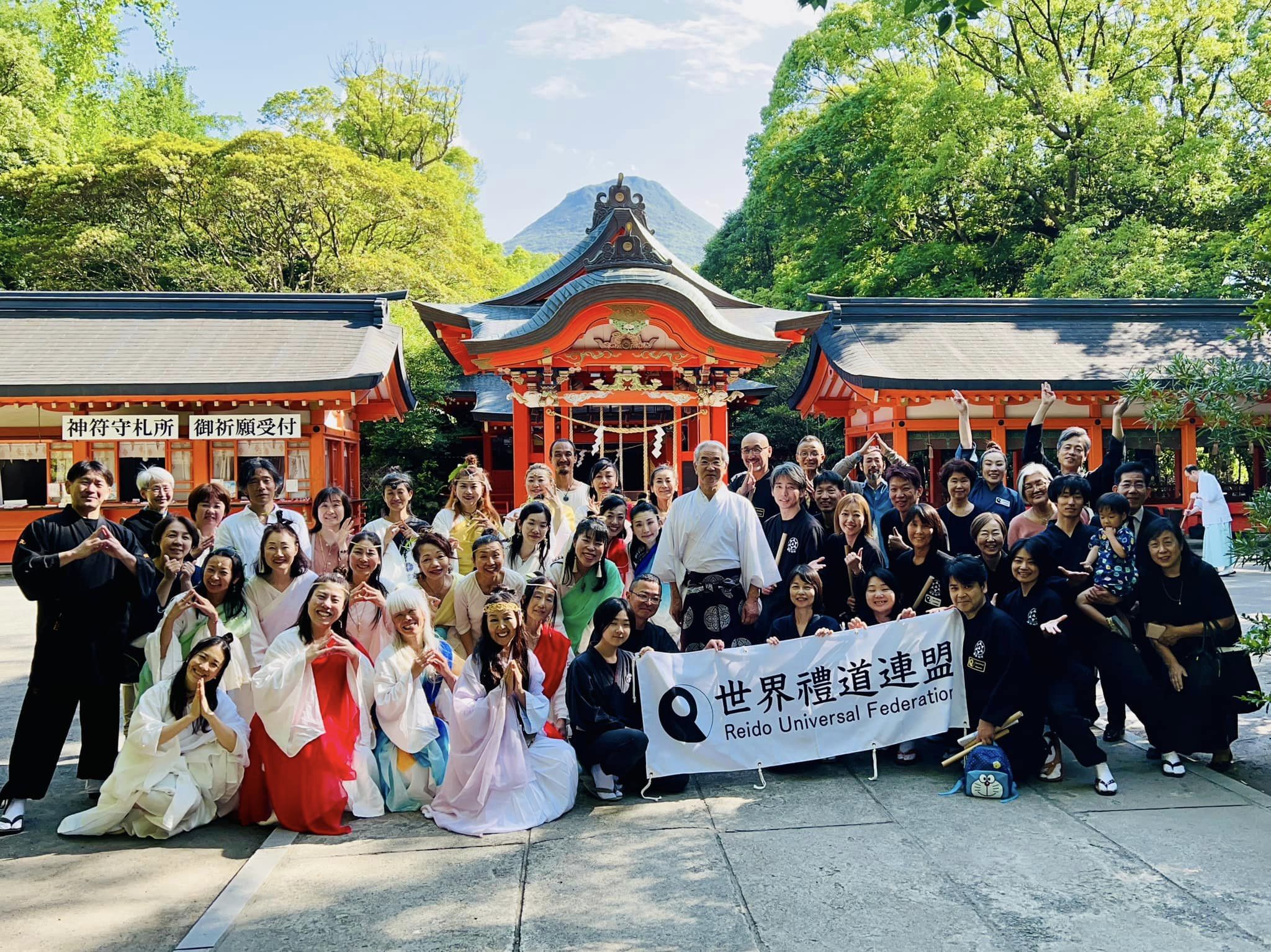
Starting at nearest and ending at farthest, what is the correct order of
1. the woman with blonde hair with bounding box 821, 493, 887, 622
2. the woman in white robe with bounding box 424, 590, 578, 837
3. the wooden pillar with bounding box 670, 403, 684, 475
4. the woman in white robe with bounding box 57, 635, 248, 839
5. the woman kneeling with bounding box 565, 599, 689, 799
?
the woman in white robe with bounding box 57, 635, 248, 839
the woman in white robe with bounding box 424, 590, 578, 837
the woman kneeling with bounding box 565, 599, 689, 799
the woman with blonde hair with bounding box 821, 493, 887, 622
the wooden pillar with bounding box 670, 403, 684, 475

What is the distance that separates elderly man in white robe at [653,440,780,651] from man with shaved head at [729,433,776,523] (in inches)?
34.0

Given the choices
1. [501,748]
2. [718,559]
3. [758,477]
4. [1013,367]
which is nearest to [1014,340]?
[1013,367]

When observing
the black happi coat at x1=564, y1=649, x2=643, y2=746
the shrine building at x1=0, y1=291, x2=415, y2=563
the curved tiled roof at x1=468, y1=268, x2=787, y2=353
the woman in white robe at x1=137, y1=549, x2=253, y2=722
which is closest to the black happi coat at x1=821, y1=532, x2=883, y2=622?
the black happi coat at x1=564, y1=649, x2=643, y2=746

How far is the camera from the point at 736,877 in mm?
3494

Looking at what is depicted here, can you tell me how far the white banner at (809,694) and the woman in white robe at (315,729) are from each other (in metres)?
1.39

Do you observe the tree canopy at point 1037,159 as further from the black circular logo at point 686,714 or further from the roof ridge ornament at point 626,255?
the black circular logo at point 686,714

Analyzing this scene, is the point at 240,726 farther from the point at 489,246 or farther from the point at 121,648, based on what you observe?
the point at 489,246

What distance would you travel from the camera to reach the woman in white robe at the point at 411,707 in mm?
4258

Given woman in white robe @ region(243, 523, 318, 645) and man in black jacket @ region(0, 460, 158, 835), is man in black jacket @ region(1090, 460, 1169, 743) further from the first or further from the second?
man in black jacket @ region(0, 460, 158, 835)

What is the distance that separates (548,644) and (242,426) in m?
10.8

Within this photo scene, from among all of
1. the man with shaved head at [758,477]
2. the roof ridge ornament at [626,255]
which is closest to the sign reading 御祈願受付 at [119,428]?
the roof ridge ornament at [626,255]

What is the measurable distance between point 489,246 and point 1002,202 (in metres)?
20.7

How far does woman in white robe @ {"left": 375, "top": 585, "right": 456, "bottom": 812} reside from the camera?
4258mm

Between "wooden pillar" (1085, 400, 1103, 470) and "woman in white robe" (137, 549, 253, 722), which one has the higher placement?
"wooden pillar" (1085, 400, 1103, 470)
